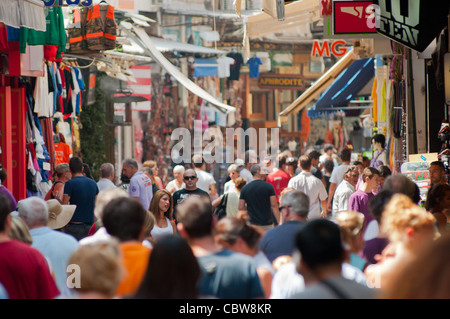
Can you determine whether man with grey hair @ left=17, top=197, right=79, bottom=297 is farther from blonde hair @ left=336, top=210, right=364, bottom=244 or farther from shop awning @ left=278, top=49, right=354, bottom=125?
shop awning @ left=278, top=49, right=354, bottom=125

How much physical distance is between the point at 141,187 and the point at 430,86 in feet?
16.6

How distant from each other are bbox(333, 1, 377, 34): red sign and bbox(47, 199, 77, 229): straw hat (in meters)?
5.13

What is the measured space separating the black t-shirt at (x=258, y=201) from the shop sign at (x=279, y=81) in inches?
959

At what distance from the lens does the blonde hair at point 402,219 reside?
555cm

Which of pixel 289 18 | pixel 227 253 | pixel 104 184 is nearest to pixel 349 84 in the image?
pixel 289 18

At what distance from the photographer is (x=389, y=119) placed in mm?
16406

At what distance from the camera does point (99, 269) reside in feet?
14.1

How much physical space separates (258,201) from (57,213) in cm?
346

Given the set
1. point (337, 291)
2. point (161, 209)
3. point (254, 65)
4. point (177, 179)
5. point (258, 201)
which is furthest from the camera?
point (254, 65)

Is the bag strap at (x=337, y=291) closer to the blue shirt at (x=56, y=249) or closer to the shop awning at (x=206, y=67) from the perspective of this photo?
the blue shirt at (x=56, y=249)

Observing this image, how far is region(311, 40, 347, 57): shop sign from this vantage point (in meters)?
22.2

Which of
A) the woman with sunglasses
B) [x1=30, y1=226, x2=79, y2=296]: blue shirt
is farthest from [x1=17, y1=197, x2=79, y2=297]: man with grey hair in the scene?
the woman with sunglasses

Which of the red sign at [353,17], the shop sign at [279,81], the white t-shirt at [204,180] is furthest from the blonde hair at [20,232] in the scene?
the shop sign at [279,81]

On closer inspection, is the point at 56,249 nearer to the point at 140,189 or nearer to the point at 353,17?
the point at 140,189
